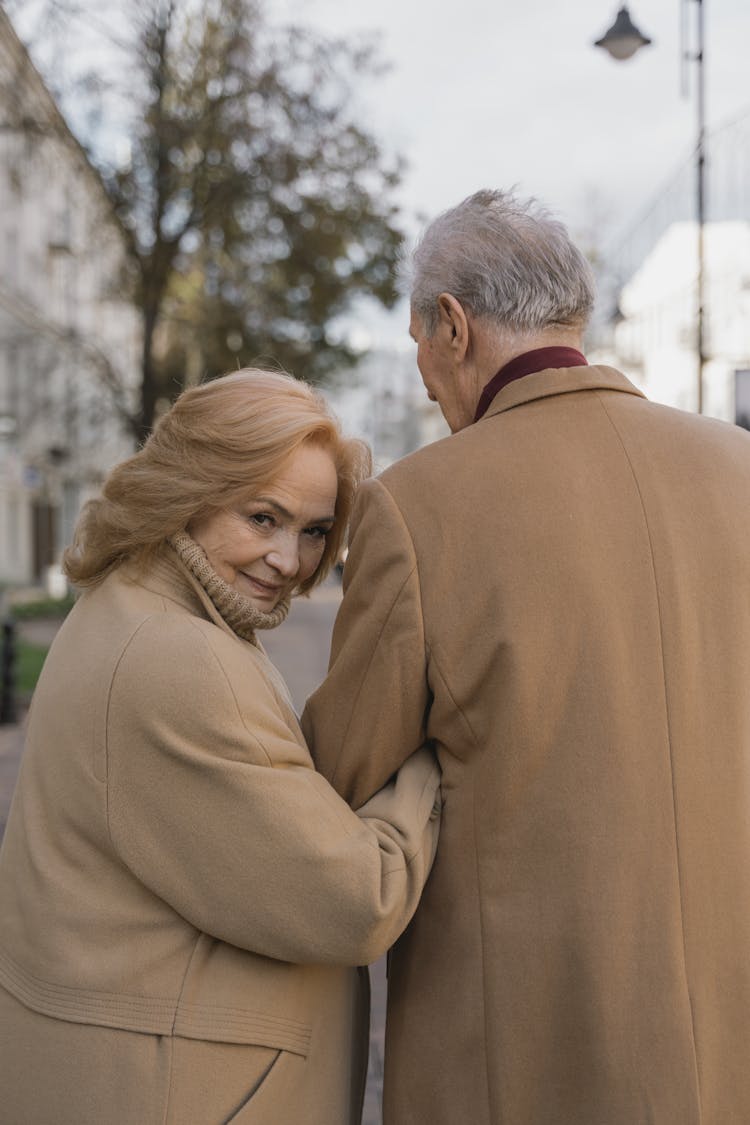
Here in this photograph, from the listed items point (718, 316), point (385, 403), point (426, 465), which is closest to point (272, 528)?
point (426, 465)

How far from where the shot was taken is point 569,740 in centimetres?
191

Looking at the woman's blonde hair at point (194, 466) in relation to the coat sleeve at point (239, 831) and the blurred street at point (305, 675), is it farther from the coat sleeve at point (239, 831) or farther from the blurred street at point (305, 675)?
the blurred street at point (305, 675)

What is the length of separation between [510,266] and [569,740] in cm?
75

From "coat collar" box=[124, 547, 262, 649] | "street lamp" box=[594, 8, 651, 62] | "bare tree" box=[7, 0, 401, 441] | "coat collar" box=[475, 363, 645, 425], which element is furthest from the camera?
"bare tree" box=[7, 0, 401, 441]

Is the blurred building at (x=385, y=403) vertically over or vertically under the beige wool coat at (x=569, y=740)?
over

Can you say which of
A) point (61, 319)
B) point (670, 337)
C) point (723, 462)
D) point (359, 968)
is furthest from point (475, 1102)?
point (61, 319)

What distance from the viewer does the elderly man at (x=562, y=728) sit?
74.7 inches

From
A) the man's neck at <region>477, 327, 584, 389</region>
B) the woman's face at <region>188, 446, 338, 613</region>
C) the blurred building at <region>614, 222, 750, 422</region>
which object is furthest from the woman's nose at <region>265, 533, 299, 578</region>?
the blurred building at <region>614, 222, 750, 422</region>

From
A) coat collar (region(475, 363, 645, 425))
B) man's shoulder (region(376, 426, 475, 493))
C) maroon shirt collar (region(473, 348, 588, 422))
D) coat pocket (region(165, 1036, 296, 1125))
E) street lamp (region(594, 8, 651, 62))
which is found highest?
street lamp (region(594, 8, 651, 62))

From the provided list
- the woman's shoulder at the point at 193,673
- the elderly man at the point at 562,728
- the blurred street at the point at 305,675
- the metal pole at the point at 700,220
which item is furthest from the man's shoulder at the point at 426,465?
the metal pole at the point at 700,220

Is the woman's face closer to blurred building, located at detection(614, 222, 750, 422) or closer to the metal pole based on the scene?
blurred building, located at detection(614, 222, 750, 422)

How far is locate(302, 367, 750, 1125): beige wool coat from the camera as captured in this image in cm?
189

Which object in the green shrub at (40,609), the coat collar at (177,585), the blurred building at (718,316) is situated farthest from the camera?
the green shrub at (40,609)

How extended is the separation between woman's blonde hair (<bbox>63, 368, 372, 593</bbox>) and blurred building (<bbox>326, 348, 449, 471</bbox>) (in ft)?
0.69
